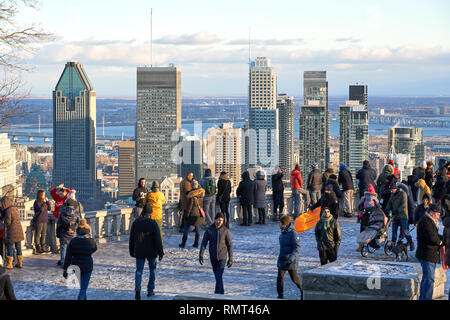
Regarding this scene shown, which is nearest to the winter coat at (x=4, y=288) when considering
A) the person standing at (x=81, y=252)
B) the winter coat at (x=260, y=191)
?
the person standing at (x=81, y=252)

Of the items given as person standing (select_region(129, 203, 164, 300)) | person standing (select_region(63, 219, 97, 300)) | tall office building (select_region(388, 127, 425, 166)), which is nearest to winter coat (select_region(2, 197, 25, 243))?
person standing (select_region(129, 203, 164, 300))

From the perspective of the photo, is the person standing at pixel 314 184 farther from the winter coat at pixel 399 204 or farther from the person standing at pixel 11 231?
the person standing at pixel 11 231

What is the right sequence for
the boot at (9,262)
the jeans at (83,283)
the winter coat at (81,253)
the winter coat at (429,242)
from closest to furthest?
the winter coat at (429,242) < the winter coat at (81,253) < the jeans at (83,283) < the boot at (9,262)

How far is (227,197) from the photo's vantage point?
1998 centimetres

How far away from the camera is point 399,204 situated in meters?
16.7

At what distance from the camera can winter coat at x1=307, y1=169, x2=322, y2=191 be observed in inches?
860

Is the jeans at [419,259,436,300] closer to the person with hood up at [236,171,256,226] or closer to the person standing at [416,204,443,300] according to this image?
the person standing at [416,204,443,300]

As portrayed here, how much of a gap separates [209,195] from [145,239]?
6596mm

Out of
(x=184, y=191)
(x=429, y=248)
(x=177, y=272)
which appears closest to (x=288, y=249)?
(x=429, y=248)

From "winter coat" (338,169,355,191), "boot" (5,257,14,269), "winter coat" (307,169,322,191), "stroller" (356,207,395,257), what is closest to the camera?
"boot" (5,257,14,269)

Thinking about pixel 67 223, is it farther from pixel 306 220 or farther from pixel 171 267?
pixel 306 220

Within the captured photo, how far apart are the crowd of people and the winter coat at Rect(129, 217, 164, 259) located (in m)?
0.02

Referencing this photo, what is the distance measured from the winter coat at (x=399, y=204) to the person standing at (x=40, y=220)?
7219 millimetres

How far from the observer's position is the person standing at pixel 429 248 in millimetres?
11539
